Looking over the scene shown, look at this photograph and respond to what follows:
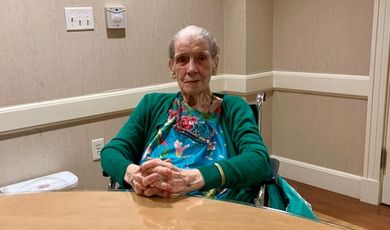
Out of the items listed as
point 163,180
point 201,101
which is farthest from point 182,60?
point 163,180

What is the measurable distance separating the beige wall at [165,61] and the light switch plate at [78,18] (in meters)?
0.03

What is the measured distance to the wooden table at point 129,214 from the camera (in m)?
1.05

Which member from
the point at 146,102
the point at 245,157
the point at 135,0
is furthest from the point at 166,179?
the point at 135,0

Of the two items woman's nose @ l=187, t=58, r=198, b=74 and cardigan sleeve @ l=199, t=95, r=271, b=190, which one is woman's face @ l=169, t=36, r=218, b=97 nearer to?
woman's nose @ l=187, t=58, r=198, b=74

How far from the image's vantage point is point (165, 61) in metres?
2.63

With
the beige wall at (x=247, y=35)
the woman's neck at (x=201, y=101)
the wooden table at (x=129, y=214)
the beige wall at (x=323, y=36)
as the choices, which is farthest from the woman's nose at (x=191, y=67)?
the beige wall at (x=323, y=36)

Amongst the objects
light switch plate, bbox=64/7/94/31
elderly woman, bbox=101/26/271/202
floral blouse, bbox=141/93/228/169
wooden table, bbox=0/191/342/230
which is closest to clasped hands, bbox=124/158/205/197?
wooden table, bbox=0/191/342/230

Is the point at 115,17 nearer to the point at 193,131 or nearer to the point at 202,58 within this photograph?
the point at 202,58

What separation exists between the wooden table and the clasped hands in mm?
28

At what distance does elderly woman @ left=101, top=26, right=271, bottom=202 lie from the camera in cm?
150

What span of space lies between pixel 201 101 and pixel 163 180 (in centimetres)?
57

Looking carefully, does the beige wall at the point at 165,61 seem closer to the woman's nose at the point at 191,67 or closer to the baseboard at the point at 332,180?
the baseboard at the point at 332,180

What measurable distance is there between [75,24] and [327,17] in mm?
1612

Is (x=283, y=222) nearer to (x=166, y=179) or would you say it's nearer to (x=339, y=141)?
(x=166, y=179)
